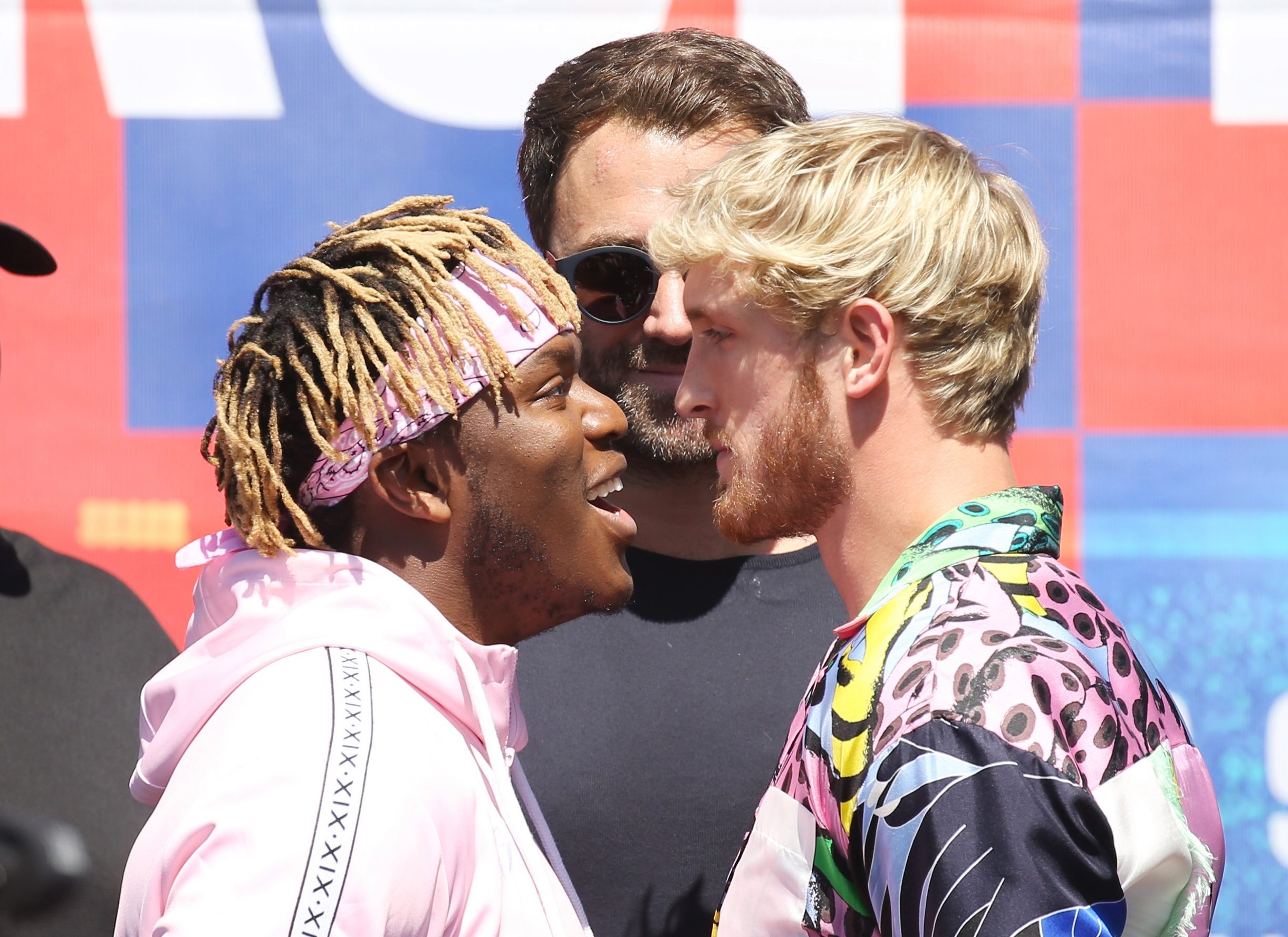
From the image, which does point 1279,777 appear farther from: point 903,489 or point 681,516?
point 903,489

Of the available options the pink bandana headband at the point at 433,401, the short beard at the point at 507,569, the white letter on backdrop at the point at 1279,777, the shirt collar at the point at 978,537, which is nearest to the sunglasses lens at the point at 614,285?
the pink bandana headband at the point at 433,401

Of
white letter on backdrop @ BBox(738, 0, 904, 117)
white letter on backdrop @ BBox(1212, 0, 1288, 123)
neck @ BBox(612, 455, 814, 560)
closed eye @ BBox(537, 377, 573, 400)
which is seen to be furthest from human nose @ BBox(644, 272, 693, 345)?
white letter on backdrop @ BBox(1212, 0, 1288, 123)

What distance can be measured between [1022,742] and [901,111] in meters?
2.03

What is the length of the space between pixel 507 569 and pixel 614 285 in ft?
2.29

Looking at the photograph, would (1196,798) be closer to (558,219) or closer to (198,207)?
(558,219)

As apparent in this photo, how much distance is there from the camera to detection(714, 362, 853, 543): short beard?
1.34m

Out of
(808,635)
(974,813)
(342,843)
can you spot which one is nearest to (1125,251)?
(808,635)

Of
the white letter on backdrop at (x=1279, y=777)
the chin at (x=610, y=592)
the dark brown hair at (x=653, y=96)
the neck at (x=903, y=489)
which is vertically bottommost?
the white letter on backdrop at (x=1279, y=777)

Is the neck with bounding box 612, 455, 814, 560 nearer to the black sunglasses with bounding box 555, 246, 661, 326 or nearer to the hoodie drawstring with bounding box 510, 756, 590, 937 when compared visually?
the black sunglasses with bounding box 555, 246, 661, 326

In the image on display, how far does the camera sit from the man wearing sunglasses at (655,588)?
171 centimetres

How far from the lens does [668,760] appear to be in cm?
175

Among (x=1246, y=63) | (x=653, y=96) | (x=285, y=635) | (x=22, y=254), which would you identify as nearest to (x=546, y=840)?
(x=285, y=635)

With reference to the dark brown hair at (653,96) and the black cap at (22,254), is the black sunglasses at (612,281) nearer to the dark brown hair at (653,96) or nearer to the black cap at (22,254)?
the dark brown hair at (653,96)

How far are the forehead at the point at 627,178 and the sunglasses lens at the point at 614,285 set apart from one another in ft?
0.13
